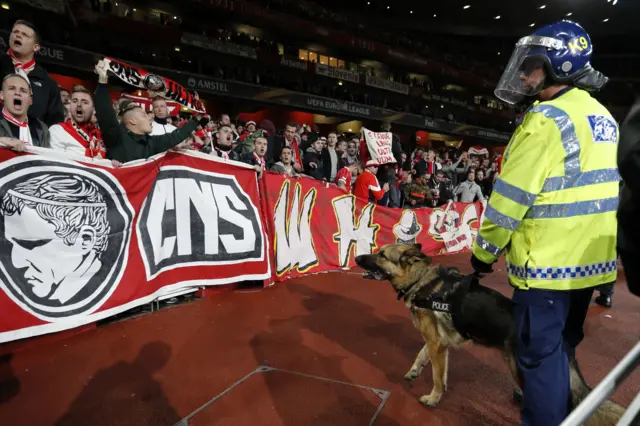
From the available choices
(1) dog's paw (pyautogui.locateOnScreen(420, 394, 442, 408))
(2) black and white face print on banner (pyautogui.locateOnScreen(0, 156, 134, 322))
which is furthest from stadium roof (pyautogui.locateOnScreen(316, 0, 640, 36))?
(1) dog's paw (pyautogui.locateOnScreen(420, 394, 442, 408))

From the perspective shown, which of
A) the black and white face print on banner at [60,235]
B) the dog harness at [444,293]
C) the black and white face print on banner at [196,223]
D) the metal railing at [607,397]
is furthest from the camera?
the black and white face print on banner at [196,223]

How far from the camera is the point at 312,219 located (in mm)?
6258

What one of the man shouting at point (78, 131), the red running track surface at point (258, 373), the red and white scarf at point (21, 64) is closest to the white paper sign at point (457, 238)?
the red running track surface at point (258, 373)

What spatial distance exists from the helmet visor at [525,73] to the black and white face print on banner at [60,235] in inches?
145

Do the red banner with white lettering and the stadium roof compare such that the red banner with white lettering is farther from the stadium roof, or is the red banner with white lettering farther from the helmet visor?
the stadium roof

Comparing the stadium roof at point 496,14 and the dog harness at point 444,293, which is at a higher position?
the stadium roof at point 496,14

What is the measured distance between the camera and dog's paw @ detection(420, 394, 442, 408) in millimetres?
2682

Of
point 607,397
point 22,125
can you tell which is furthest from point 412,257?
point 22,125

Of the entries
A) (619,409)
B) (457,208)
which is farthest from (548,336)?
(457,208)

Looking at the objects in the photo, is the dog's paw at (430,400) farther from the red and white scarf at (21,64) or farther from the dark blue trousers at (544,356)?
the red and white scarf at (21,64)

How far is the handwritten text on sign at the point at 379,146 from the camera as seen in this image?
7.99m

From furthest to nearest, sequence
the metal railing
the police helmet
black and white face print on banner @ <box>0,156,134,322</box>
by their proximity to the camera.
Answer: black and white face print on banner @ <box>0,156,134,322</box> → the police helmet → the metal railing

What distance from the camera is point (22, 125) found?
145 inches

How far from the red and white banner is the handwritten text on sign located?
344 cm
